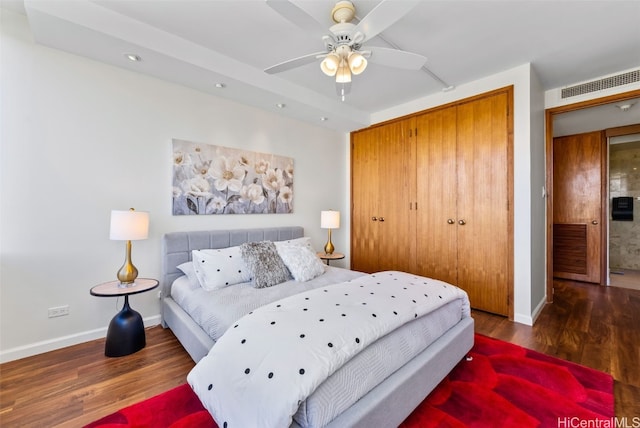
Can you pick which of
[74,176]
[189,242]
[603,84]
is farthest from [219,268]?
[603,84]

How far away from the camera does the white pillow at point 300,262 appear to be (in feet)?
9.16

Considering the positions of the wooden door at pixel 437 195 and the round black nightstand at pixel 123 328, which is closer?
the round black nightstand at pixel 123 328

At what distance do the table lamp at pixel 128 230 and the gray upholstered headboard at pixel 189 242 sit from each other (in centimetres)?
37

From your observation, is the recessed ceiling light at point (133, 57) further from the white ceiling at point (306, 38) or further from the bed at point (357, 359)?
the bed at point (357, 359)

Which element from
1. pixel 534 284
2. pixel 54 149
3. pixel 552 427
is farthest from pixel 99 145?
pixel 534 284

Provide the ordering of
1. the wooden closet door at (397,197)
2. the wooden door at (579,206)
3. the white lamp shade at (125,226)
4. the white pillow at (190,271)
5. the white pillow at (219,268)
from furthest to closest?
the wooden door at (579,206), the wooden closet door at (397,197), the white pillow at (190,271), the white pillow at (219,268), the white lamp shade at (125,226)

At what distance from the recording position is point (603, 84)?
3160 millimetres

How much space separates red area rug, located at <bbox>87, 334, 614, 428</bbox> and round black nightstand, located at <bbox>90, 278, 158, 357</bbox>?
2.46 ft

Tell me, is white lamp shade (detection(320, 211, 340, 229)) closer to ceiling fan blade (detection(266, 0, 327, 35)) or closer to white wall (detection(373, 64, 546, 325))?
white wall (detection(373, 64, 546, 325))

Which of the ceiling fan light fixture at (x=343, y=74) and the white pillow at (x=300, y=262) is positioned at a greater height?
the ceiling fan light fixture at (x=343, y=74)

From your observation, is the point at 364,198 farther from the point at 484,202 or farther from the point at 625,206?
the point at 625,206

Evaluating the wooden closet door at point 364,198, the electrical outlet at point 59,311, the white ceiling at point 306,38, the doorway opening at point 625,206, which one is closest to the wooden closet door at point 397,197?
the wooden closet door at point 364,198

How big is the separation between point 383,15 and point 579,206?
5396 mm

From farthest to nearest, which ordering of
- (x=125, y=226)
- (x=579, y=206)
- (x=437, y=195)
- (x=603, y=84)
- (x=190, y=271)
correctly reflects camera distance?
1. (x=579, y=206)
2. (x=437, y=195)
3. (x=603, y=84)
4. (x=190, y=271)
5. (x=125, y=226)
